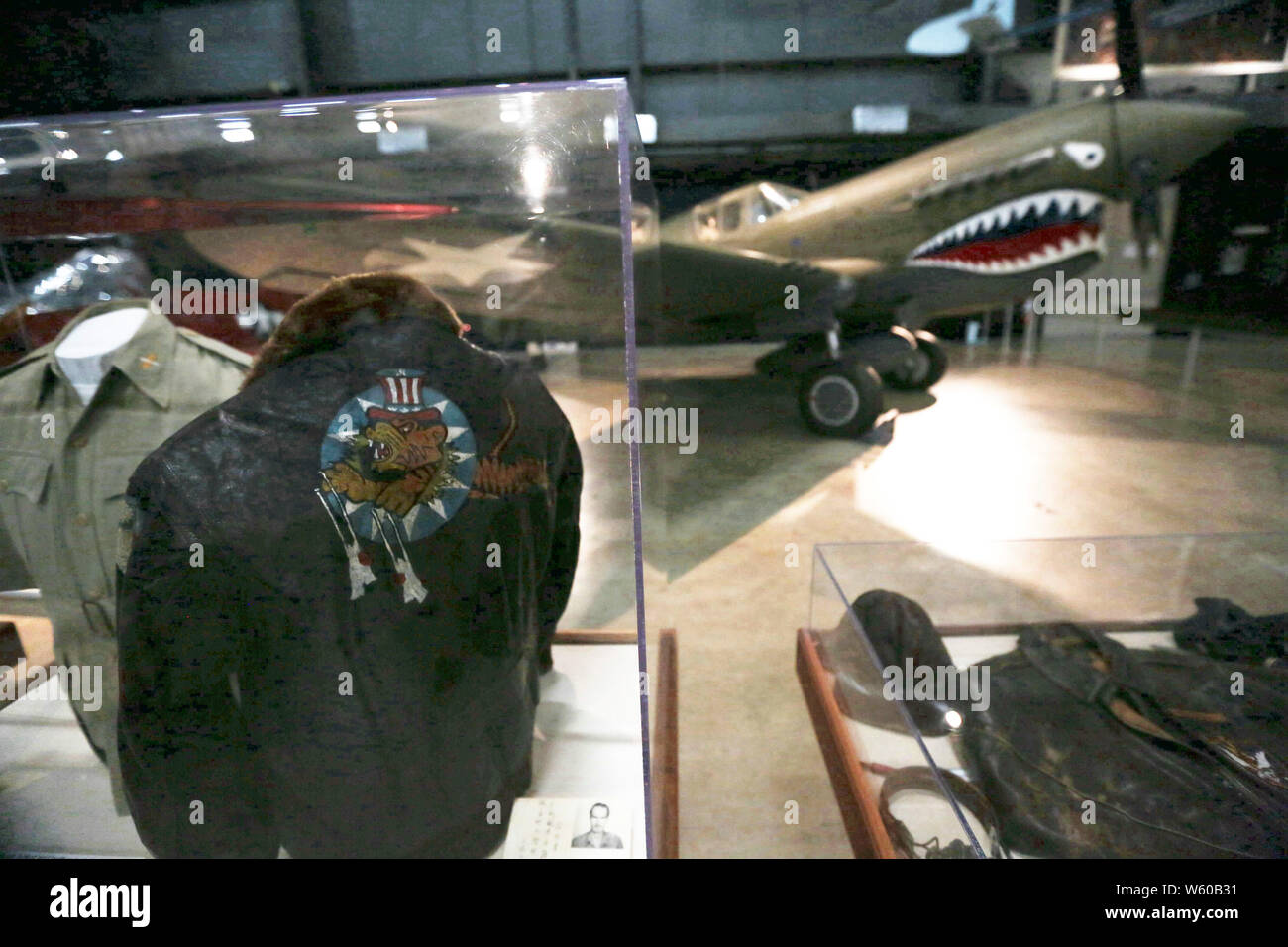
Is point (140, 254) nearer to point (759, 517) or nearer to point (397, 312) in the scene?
point (397, 312)

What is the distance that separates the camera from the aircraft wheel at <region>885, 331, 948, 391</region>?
16.1 ft

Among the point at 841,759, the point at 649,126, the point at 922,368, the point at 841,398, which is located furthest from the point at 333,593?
the point at 922,368

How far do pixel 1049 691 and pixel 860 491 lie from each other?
181cm

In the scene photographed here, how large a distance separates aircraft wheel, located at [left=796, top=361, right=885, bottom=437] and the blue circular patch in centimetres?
355

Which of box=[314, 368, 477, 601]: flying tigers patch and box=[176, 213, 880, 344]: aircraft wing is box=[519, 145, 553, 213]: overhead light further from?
box=[314, 368, 477, 601]: flying tigers patch

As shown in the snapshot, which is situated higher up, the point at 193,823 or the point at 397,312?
the point at 397,312

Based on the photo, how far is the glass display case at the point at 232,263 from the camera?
873 millimetres

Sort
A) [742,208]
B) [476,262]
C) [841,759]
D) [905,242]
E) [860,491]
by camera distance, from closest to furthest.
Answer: [476,262] → [841,759] → [860,491] → [905,242] → [742,208]

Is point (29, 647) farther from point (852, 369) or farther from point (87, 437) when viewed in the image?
point (852, 369)

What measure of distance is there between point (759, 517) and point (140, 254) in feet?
8.18

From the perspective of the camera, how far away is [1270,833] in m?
1.13

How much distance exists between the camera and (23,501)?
95cm
